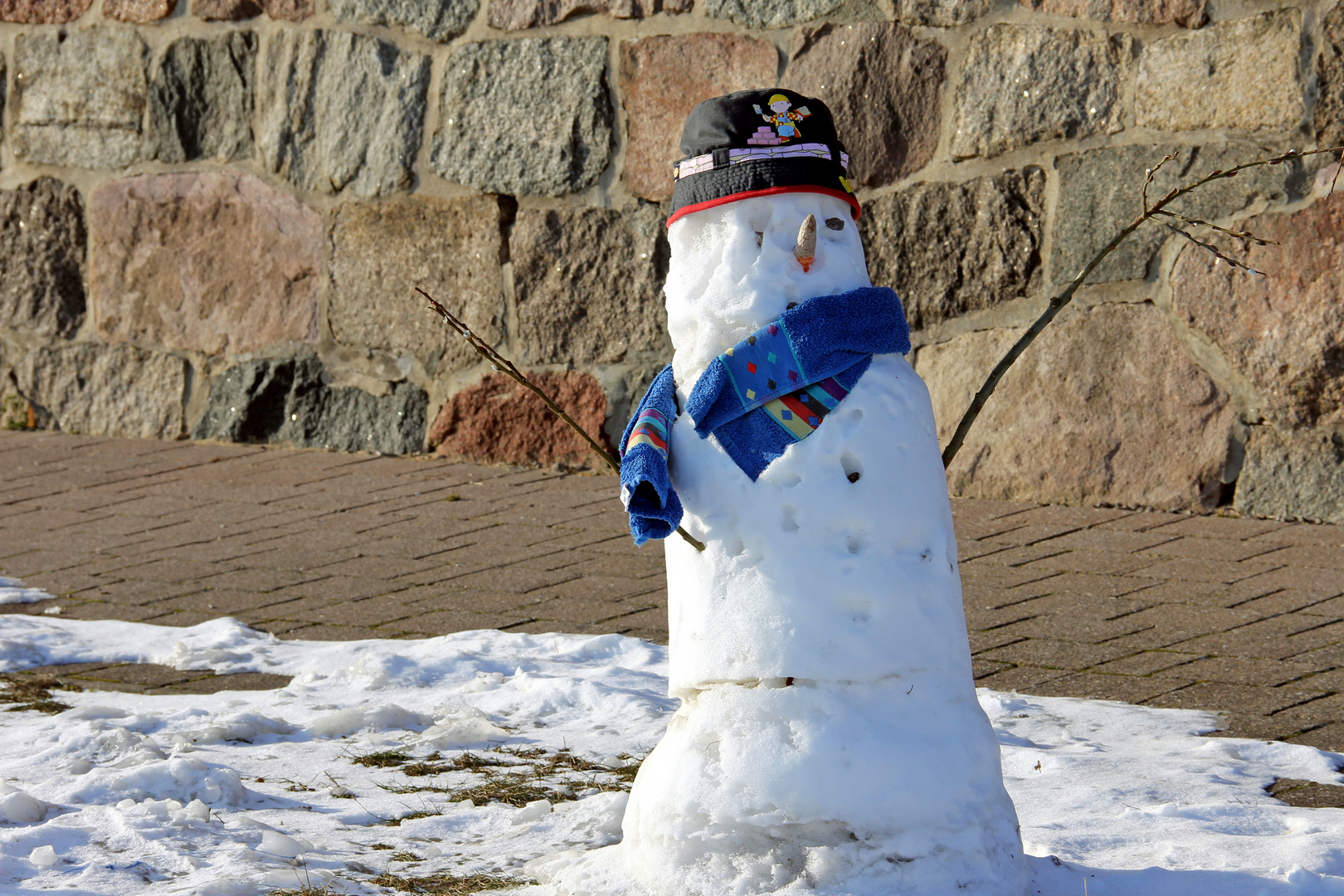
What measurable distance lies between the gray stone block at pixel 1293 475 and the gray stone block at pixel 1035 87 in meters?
1.04

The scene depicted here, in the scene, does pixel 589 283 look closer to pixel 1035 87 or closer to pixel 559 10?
pixel 559 10

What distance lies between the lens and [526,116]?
561 centimetres

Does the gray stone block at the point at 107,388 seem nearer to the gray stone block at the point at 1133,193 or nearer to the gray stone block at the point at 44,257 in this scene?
the gray stone block at the point at 44,257

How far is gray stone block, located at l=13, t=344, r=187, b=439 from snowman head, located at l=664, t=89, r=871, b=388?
4.51 meters

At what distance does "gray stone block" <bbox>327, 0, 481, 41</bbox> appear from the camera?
18.7 feet

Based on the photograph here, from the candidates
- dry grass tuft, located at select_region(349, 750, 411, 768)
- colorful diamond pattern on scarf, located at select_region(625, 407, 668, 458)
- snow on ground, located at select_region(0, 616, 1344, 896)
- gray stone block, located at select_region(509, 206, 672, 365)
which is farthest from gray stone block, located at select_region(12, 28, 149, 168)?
colorful diamond pattern on scarf, located at select_region(625, 407, 668, 458)

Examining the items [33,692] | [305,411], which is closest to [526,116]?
[305,411]

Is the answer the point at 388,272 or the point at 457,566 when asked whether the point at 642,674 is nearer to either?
the point at 457,566

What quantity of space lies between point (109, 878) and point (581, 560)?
212 centimetres

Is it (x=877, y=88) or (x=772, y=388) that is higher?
(x=877, y=88)

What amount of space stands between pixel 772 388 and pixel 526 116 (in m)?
3.70

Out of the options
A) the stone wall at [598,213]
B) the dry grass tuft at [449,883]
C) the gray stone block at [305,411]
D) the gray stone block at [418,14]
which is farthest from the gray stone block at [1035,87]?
the dry grass tuft at [449,883]

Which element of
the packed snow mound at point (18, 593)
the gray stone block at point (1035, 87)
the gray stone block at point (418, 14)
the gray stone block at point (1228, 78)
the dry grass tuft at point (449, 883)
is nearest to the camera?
the dry grass tuft at point (449, 883)

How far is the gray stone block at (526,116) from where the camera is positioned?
5.49m
